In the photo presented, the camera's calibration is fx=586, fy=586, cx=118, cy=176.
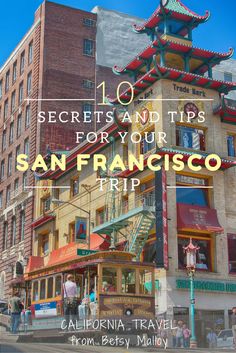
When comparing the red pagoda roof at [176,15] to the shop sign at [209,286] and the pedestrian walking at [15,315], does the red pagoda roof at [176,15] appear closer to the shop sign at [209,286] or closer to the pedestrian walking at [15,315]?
the shop sign at [209,286]

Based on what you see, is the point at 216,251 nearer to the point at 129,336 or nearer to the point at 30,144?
the point at 129,336

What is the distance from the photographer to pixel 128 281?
23.3 m

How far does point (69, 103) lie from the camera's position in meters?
59.3

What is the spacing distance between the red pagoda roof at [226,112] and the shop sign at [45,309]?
63.4 feet

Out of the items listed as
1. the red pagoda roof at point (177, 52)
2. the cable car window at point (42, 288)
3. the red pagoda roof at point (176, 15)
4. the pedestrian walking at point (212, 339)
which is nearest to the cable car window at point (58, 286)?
the cable car window at point (42, 288)

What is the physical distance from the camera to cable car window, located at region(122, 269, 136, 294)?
75.8ft

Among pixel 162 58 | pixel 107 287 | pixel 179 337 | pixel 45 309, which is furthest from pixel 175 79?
pixel 107 287

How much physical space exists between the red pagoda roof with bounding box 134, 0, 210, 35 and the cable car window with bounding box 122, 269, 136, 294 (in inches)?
894

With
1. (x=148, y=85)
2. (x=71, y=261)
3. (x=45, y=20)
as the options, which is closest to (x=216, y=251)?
(x=148, y=85)

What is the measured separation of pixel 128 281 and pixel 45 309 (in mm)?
4071

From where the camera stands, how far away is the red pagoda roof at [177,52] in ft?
128

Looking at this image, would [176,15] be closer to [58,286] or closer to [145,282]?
[145,282]

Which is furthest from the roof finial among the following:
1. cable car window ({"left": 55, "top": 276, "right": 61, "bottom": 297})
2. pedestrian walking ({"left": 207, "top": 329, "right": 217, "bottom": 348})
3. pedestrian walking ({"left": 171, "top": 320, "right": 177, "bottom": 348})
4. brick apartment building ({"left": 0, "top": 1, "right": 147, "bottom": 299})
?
cable car window ({"left": 55, "top": 276, "right": 61, "bottom": 297})

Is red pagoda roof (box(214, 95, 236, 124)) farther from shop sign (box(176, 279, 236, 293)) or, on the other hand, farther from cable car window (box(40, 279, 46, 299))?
cable car window (box(40, 279, 46, 299))
